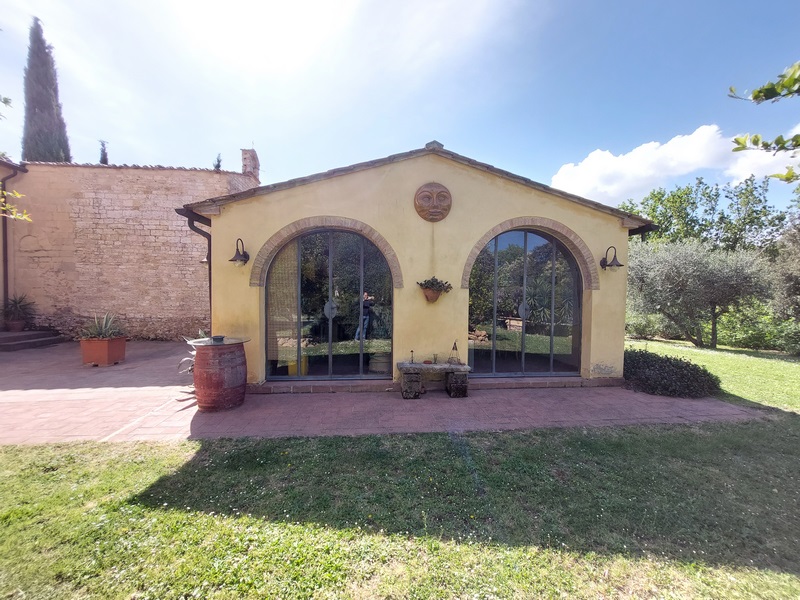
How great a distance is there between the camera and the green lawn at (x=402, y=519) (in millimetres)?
2221

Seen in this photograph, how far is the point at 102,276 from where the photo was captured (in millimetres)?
12375

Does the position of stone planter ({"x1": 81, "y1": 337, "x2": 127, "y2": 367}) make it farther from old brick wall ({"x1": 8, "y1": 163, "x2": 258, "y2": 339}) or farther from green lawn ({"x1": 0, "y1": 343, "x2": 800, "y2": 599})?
green lawn ({"x1": 0, "y1": 343, "x2": 800, "y2": 599})

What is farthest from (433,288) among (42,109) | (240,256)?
(42,109)

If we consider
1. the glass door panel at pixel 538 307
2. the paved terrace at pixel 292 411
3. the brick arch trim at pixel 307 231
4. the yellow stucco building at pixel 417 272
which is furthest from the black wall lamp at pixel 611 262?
the brick arch trim at pixel 307 231

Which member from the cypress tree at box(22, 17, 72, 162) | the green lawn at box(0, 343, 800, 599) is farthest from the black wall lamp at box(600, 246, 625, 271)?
the cypress tree at box(22, 17, 72, 162)

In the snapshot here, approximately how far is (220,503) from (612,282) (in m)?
7.80

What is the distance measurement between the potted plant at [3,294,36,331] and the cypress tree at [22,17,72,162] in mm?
10821

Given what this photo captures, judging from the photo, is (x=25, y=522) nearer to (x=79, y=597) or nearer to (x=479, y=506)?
(x=79, y=597)

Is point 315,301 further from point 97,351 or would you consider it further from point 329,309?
point 97,351

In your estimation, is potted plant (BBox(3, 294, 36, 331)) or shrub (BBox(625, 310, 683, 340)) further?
shrub (BBox(625, 310, 683, 340))

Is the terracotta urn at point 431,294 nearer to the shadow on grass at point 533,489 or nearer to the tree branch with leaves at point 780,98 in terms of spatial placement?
the shadow on grass at point 533,489

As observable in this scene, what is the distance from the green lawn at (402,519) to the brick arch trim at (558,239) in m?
3.47

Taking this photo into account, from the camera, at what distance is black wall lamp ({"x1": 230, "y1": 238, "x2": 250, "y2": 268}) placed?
5.95 metres

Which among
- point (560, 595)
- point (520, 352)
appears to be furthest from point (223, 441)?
point (520, 352)
